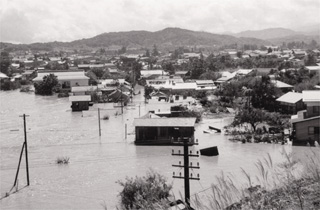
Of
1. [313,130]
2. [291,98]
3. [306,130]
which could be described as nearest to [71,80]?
[291,98]

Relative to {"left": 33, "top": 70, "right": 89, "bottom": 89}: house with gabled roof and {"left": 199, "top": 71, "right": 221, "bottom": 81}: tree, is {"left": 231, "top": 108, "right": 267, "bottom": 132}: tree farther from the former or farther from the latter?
{"left": 33, "top": 70, "right": 89, "bottom": 89}: house with gabled roof

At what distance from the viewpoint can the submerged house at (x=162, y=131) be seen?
12.1 metres

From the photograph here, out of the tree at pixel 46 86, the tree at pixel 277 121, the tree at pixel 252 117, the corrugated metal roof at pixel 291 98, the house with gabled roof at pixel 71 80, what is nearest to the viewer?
the tree at pixel 252 117

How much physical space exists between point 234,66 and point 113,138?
28.0 meters

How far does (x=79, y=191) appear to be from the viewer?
27.0ft

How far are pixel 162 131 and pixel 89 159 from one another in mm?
2490

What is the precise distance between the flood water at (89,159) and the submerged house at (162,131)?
41 cm

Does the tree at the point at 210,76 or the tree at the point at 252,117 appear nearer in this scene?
the tree at the point at 252,117

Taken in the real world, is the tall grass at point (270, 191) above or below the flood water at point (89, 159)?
above

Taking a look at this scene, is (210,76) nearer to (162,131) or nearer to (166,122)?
(166,122)

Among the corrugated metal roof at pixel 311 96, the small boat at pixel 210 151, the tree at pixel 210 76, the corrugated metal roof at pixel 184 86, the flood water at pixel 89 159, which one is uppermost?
the corrugated metal roof at pixel 311 96

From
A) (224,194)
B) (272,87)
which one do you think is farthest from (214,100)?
(224,194)

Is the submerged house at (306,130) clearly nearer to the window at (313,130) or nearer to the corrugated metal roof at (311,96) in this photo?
the window at (313,130)

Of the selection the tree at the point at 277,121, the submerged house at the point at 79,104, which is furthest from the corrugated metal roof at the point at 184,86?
the tree at the point at 277,121
